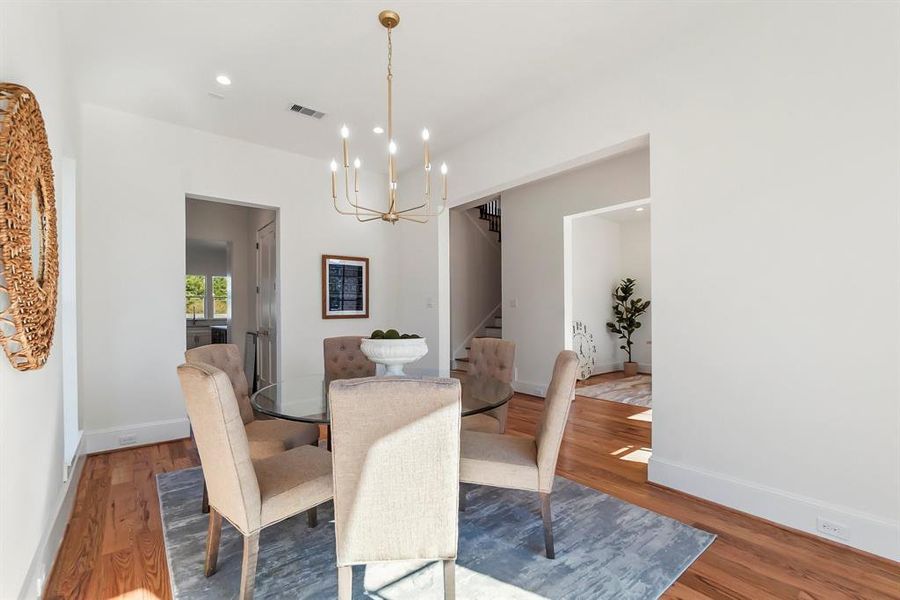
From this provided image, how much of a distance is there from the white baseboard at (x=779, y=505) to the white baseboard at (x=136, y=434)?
12.7ft

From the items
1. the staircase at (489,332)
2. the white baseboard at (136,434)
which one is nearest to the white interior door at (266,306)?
the white baseboard at (136,434)

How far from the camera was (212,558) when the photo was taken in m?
1.80

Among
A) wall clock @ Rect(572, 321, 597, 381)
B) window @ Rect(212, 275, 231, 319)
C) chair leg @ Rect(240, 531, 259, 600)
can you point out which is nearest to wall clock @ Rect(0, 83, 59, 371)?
chair leg @ Rect(240, 531, 259, 600)

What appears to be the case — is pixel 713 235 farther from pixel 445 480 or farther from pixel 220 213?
pixel 220 213

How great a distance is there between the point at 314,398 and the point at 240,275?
527 centimetres

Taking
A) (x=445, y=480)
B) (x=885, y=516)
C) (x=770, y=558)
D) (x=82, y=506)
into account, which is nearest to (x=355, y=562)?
(x=445, y=480)

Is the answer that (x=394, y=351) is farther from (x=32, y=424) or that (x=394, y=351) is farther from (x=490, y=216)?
(x=490, y=216)

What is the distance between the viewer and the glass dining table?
1.94 m

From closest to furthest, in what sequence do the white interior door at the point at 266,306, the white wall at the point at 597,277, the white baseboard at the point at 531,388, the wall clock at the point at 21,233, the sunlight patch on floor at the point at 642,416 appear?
1. the wall clock at the point at 21,233
2. the sunlight patch on floor at the point at 642,416
3. the white interior door at the point at 266,306
4. the white baseboard at the point at 531,388
5. the white wall at the point at 597,277

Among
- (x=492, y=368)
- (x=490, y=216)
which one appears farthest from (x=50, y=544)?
(x=490, y=216)

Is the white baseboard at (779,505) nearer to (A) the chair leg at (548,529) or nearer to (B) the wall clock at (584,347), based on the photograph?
(A) the chair leg at (548,529)

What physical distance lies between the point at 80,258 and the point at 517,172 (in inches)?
143

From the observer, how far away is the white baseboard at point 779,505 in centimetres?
196

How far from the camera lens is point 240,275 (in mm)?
6742
